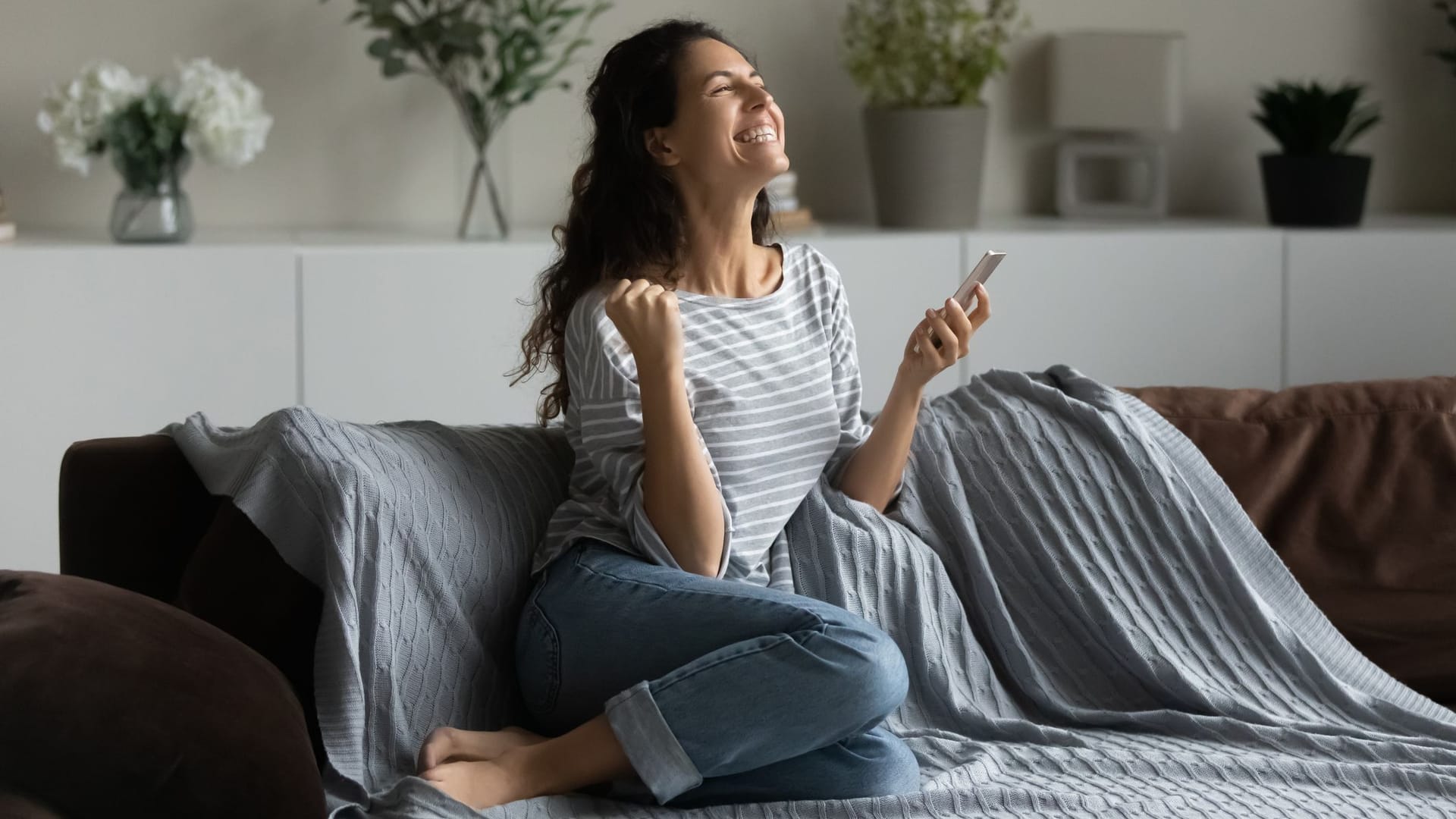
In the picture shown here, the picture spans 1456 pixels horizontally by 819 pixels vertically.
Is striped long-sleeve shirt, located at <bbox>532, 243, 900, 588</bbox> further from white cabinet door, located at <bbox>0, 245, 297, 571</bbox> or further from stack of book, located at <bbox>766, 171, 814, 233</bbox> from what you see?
stack of book, located at <bbox>766, 171, 814, 233</bbox>

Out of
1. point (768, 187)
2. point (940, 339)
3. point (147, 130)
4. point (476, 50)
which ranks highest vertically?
point (476, 50)

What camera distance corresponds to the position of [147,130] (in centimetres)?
319

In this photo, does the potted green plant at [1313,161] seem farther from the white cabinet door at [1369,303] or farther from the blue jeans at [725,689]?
the blue jeans at [725,689]

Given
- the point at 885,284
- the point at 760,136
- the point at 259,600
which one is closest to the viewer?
the point at 259,600

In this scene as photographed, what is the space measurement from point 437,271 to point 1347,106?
2.15 m

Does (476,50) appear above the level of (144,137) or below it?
above

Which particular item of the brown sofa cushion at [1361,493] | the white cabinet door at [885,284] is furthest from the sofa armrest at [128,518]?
the white cabinet door at [885,284]

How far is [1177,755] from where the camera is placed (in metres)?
1.70

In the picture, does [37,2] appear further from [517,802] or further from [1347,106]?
[1347,106]

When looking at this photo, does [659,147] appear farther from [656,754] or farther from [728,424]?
[656,754]

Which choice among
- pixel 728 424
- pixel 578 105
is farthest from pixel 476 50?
pixel 728 424

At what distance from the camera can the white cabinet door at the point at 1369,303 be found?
3.69m

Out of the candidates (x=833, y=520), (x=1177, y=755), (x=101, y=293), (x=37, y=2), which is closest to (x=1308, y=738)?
(x=1177, y=755)

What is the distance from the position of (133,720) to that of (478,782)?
415 millimetres
